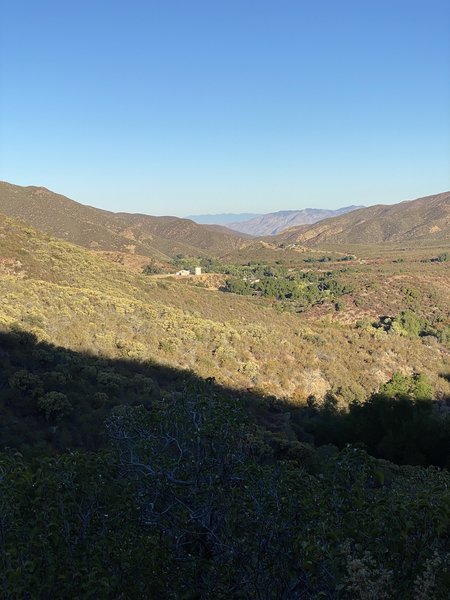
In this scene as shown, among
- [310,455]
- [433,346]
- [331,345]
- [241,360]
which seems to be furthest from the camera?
[433,346]

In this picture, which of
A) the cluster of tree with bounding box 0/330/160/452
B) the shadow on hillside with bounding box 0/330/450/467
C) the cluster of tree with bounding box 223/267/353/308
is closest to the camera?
the cluster of tree with bounding box 0/330/160/452

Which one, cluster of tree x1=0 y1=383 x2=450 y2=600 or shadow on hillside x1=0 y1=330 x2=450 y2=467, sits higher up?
cluster of tree x1=0 y1=383 x2=450 y2=600

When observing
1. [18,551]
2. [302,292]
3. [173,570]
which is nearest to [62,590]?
[18,551]

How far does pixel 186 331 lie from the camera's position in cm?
3081

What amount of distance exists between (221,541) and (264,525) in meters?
0.75

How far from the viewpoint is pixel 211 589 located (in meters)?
5.18

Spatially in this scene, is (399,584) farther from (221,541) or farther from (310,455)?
(310,455)

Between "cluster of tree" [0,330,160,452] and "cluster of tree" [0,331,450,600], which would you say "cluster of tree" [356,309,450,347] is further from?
"cluster of tree" [0,331,450,600]

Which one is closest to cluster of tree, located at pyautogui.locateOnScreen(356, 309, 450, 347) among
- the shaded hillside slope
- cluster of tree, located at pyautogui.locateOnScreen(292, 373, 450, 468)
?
the shaded hillside slope

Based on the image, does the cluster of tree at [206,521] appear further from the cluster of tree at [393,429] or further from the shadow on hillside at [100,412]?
the cluster of tree at [393,429]

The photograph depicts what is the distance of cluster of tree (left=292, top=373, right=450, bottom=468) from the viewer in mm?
16859

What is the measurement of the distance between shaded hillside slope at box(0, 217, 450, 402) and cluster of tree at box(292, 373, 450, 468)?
6.81 meters

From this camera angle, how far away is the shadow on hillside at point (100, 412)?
49.3ft

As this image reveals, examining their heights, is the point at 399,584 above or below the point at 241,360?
above
